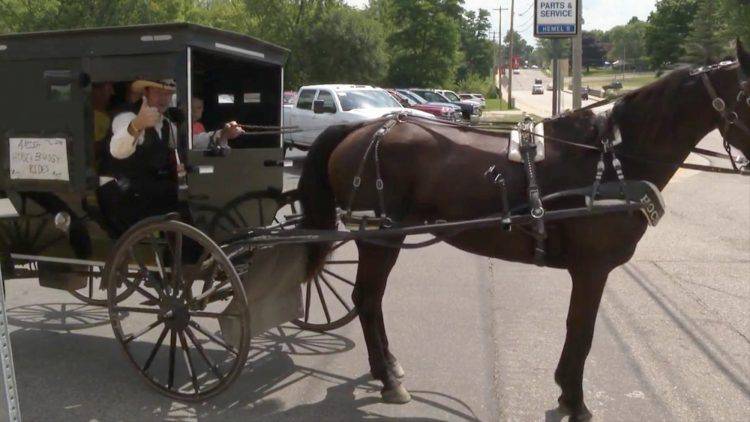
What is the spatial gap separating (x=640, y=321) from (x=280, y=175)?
323 cm

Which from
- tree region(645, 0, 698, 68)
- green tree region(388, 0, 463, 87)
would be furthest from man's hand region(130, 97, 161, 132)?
tree region(645, 0, 698, 68)

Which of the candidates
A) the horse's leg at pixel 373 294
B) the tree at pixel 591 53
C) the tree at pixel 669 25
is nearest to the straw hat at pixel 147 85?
the horse's leg at pixel 373 294

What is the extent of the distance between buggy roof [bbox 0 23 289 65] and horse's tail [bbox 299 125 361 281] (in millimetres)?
912

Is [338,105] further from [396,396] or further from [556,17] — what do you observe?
[396,396]

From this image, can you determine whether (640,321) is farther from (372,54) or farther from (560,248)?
(372,54)

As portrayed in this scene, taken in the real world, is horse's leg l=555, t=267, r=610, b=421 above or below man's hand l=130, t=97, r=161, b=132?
below

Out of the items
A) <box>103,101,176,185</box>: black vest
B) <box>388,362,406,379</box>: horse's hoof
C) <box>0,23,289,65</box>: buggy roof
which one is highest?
<box>0,23,289,65</box>: buggy roof

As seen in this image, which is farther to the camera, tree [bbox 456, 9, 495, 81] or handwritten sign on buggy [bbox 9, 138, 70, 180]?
tree [bbox 456, 9, 495, 81]

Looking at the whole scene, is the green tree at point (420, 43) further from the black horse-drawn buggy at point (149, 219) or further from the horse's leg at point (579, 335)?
the horse's leg at point (579, 335)

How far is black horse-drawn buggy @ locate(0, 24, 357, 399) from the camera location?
16.4 feet

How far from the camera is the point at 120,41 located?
16.7ft

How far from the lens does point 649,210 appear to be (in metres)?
4.29

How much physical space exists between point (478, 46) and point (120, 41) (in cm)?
11373

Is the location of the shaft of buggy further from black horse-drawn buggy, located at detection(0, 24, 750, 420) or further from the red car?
the red car
